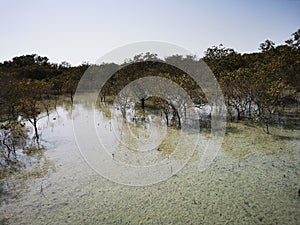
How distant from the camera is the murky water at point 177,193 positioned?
523 centimetres

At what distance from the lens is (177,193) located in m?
6.14

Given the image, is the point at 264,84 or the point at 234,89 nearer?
the point at 264,84

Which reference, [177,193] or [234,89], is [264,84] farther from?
[177,193]

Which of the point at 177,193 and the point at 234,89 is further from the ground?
the point at 234,89

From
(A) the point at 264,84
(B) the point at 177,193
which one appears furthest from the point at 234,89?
(B) the point at 177,193

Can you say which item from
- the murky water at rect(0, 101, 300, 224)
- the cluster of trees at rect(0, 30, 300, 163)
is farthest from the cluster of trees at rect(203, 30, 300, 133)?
the murky water at rect(0, 101, 300, 224)

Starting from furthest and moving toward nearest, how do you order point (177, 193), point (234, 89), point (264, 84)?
point (234, 89), point (264, 84), point (177, 193)

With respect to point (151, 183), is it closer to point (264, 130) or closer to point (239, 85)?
point (264, 130)

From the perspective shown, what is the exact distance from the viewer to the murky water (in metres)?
5.23

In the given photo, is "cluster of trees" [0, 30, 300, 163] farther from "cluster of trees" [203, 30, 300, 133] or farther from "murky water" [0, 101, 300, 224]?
"murky water" [0, 101, 300, 224]

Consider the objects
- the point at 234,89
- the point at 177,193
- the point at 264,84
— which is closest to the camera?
the point at 177,193

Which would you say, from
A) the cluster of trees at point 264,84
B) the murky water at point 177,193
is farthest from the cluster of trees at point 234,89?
the murky water at point 177,193

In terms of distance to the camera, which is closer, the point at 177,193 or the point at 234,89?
the point at 177,193

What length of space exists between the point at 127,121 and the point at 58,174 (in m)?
7.61
